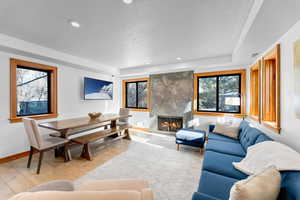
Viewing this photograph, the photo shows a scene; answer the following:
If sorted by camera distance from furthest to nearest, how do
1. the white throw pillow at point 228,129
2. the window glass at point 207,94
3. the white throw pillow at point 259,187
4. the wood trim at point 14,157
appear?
the window glass at point 207,94
the white throw pillow at point 228,129
the wood trim at point 14,157
the white throw pillow at point 259,187

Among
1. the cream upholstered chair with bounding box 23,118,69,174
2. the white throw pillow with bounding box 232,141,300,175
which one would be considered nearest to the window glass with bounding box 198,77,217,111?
the white throw pillow with bounding box 232,141,300,175

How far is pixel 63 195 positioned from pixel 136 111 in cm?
478

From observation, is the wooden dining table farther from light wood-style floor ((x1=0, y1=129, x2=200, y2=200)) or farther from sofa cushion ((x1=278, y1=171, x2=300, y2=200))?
sofa cushion ((x1=278, y1=171, x2=300, y2=200))

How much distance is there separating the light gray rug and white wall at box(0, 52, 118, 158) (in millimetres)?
1978

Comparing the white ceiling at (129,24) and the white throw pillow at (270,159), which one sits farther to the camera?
the white ceiling at (129,24)

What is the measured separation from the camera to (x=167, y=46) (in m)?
2.84

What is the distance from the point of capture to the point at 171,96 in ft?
14.8

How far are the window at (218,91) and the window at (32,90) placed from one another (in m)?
4.28

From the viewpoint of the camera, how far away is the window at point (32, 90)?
2.66 m

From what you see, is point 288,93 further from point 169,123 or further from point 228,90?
point 169,123

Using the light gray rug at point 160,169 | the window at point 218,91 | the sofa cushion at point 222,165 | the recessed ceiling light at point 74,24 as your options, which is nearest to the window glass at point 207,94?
the window at point 218,91

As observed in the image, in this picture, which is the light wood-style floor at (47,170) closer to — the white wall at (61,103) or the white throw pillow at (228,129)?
the white wall at (61,103)

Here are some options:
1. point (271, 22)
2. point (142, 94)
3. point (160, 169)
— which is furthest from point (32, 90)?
point (271, 22)

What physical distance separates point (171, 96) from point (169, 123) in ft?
3.37
